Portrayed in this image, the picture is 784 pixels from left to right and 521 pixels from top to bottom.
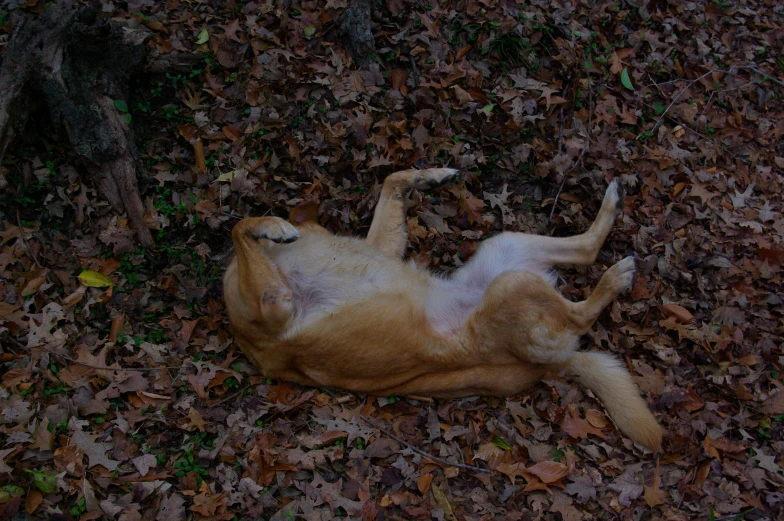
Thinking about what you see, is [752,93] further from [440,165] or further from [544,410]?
[544,410]

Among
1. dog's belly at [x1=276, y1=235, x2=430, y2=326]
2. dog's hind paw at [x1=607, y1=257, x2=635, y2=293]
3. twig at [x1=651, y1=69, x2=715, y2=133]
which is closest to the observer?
dog's belly at [x1=276, y1=235, x2=430, y2=326]

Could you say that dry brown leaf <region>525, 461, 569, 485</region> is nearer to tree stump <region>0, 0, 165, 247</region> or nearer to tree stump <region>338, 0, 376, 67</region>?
tree stump <region>0, 0, 165, 247</region>

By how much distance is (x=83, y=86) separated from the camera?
4.61m

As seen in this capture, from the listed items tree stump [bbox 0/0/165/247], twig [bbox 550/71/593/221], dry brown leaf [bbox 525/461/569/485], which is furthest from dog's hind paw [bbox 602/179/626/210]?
tree stump [bbox 0/0/165/247]

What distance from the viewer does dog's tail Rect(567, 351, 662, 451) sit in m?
4.10

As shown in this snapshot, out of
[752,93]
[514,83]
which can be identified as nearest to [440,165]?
[514,83]

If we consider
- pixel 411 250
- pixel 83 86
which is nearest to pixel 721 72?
pixel 411 250

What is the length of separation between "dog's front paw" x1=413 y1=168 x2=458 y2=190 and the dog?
865 millimetres

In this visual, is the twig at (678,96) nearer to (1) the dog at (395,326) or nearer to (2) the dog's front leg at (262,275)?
(1) the dog at (395,326)

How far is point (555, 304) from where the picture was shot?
4.33 metres

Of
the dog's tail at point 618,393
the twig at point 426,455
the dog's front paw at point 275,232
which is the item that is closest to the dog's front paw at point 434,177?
the dog's front paw at point 275,232

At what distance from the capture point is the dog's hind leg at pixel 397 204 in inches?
197

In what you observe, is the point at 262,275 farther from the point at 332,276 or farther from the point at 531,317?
the point at 531,317

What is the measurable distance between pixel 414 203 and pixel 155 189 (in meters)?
2.42
